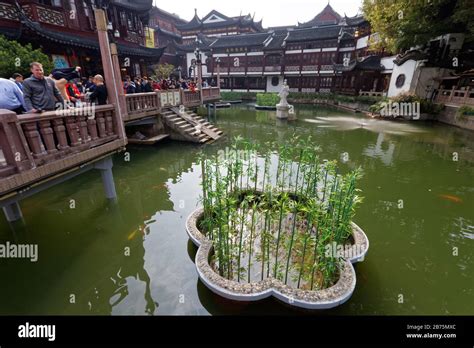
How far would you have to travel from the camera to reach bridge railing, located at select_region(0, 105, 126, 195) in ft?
10.6

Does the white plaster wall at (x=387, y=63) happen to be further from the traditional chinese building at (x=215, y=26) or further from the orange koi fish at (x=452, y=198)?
the traditional chinese building at (x=215, y=26)

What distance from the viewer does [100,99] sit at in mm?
5387

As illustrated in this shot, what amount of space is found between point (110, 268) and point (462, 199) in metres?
8.67

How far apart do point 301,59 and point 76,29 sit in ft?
85.7

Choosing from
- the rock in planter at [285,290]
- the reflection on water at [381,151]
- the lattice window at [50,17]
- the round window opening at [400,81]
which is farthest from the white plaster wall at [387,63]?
the lattice window at [50,17]

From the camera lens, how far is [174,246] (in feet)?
15.5

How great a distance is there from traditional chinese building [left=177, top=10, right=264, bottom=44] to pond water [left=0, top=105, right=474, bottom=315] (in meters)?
38.9

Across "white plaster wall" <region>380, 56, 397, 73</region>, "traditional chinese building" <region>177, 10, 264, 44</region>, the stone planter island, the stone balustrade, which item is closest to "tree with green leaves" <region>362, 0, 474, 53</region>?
the stone balustrade

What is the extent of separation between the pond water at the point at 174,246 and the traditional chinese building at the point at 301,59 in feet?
69.2

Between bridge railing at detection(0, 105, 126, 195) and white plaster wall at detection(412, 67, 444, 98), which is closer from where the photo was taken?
bridge railing at detection(0, 105, 126, 195)

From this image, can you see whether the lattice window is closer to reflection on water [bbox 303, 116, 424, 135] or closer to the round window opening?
reflection on water [bbox 303, 116, 424, 135]

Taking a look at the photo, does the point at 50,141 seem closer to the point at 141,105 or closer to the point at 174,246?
the point at 174,246

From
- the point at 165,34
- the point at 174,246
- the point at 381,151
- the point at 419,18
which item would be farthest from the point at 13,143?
the point at 165,34

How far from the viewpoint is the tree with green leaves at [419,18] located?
44.2 feet
